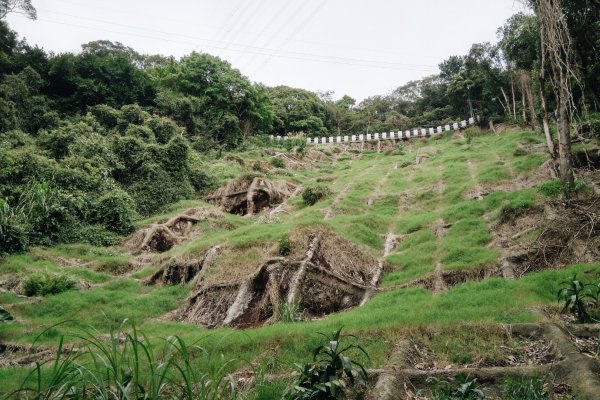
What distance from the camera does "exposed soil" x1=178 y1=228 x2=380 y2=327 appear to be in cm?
1170

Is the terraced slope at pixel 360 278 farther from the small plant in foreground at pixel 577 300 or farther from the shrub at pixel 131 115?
the shrub at pixel 131 115

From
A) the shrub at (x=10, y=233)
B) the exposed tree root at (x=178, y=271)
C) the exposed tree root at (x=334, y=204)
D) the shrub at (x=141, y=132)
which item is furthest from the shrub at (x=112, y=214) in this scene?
the exposed tree root at (x=334, y=204)

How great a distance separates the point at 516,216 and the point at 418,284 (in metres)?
4.40

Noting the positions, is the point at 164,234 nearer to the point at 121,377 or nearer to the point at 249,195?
the point at 249,195

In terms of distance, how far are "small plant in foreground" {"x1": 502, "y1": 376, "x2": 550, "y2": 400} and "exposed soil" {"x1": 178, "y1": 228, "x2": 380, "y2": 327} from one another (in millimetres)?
6481

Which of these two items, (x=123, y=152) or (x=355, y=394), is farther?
(x=123, y=152)

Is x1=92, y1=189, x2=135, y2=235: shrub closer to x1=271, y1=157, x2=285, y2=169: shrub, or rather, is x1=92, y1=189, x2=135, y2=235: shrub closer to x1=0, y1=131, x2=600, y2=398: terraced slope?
x1=0, y1=131, x2=600, y2=398: terraced slope

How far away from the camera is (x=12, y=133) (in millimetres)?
26844

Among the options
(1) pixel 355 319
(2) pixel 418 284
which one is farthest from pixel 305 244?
(1) pixel 355 319

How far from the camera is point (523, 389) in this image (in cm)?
505

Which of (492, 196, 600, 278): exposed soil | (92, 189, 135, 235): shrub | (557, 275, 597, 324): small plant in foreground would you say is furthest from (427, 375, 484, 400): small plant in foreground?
(92, 189, 135, 235): shrub

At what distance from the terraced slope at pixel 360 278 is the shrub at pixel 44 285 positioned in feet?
1.49

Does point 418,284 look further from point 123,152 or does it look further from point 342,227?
point 123,152

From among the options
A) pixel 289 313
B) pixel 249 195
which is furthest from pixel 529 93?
pixel 289 313
